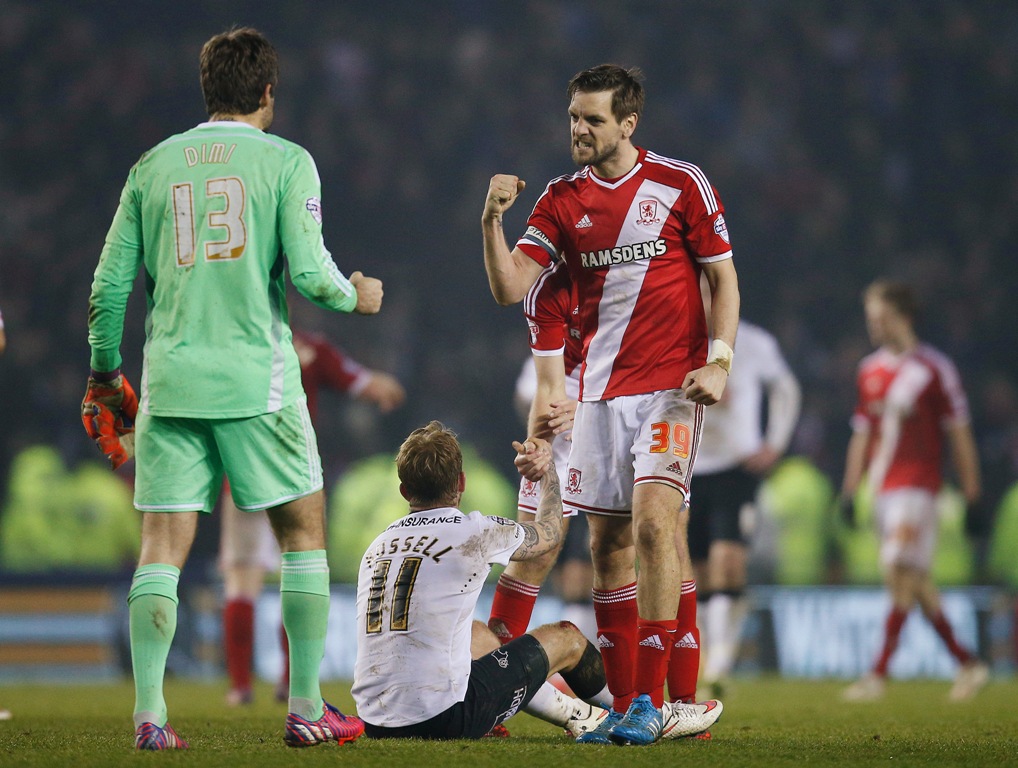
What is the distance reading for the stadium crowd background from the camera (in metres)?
14.9

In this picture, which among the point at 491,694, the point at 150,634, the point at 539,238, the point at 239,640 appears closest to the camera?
the point at 150,634

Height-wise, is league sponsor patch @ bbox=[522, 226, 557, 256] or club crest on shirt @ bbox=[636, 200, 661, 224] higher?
club crest on shirt @ bbox=[636, 200, 661, 224]

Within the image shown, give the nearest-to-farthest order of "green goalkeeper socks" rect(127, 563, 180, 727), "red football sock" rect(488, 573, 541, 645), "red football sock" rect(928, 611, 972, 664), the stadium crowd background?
"green goalkeeper socks" rect(127, 563, 180, 727) → "red football sock" rect(488, 573, 541, 645) → "red football sock" rect(928, 611, 972, 664) → the stadium crowd background

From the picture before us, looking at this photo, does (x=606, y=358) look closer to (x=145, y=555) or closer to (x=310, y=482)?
(x=310, y=482)

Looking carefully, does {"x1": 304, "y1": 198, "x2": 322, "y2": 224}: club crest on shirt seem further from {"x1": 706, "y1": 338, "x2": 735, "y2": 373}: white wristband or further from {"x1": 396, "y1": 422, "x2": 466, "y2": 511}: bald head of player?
{"x1": 706, "y1": 338, "x2": 735, "y2": 373}: white wristband

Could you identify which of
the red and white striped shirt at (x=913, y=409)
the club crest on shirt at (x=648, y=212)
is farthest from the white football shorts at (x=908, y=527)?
the club crest on shirt at (x=648, y=212)

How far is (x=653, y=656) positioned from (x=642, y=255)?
1312 mm

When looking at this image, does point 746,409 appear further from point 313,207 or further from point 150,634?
point 150,634

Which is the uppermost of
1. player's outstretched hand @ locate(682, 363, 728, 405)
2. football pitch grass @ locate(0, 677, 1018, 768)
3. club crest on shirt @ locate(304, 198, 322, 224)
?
club crest on shirt @ locate(304, 198, 322, 224)

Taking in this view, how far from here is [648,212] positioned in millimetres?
4500

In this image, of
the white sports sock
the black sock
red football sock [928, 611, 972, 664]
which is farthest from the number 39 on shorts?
red football sock [928, 611, 972, 664]

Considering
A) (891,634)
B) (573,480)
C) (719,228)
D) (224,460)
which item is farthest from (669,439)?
(891,634)

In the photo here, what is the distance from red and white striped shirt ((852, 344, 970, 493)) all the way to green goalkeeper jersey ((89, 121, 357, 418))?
19.2 feet

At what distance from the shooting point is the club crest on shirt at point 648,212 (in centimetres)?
450
